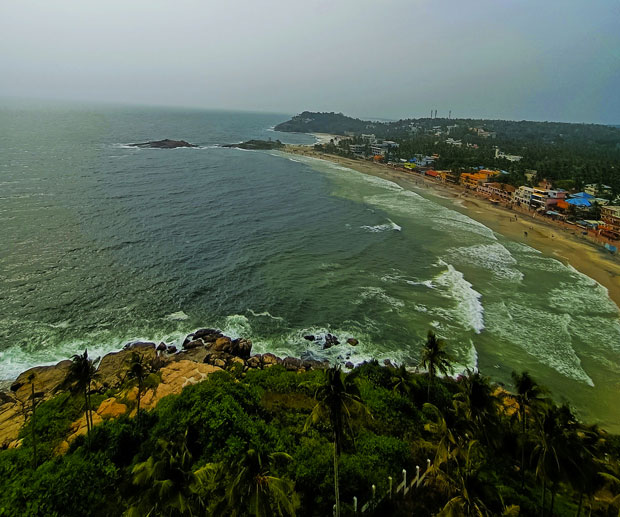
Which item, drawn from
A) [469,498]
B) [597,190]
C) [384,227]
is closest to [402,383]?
[469,498]

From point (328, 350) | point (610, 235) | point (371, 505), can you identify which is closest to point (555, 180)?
point (610, 235)

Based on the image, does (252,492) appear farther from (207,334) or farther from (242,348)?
(207,334)

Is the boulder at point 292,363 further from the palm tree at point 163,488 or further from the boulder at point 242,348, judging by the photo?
the palm tree at point 163,488

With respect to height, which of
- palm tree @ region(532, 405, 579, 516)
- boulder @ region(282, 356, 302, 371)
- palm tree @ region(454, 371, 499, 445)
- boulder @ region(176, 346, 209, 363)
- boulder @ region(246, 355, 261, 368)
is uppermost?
palm tree @ region(532, 405, 579, 516)

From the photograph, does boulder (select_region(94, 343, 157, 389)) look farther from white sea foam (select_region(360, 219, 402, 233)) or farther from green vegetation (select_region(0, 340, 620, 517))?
white sea foam (select_region(360, 219, 402, 233))

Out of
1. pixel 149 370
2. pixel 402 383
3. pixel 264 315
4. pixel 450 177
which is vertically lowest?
pixel 264 315

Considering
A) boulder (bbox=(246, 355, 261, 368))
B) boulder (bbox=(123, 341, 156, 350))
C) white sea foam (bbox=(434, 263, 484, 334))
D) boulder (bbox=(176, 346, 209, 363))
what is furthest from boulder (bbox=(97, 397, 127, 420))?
white sea foam (bbox=(434, 263, 484, 334))
